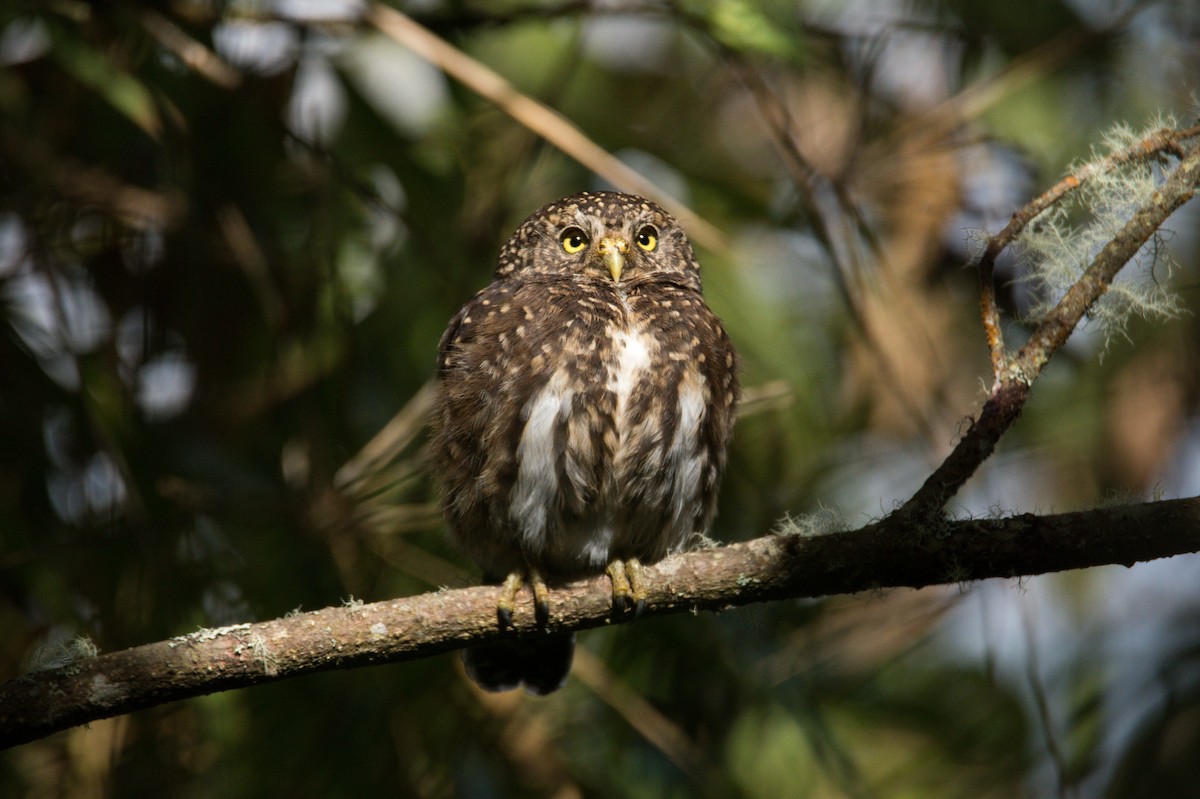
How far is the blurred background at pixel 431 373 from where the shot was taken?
342 centimetres

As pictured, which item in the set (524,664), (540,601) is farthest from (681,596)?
(524,664)

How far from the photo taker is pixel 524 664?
3342 millimetres

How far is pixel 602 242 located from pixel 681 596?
1223 millimetres

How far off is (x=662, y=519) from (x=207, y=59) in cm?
213

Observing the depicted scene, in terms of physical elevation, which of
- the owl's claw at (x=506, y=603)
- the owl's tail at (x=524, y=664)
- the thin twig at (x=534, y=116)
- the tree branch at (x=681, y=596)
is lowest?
the tree branch at (x=681, y=596)

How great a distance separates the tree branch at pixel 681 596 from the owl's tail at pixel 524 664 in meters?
0.89

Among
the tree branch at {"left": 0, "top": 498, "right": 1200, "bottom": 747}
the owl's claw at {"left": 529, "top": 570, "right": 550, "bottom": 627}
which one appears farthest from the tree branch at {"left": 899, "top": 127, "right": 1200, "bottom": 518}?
the owl's claw at {"left": 529, "top": 570, "right": 550, "bottom": 627}

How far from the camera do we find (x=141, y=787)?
3.46 meters

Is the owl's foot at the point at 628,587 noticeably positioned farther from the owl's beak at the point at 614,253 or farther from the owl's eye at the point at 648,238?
the owl's eye at the point at 648,238

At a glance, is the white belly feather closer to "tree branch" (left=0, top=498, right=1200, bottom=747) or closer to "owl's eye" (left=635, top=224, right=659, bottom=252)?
"tree branch" (left=0, top=498, right=1200, bottom=747)

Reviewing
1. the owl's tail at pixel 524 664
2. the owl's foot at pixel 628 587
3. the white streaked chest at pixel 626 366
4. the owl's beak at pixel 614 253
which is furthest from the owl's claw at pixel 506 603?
the owl's beak at pixel 614 253

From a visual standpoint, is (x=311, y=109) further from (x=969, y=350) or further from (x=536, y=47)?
(x=969, y=350)

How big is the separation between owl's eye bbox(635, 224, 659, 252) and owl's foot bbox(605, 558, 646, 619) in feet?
3.58

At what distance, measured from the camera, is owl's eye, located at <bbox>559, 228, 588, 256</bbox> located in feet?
11.3
